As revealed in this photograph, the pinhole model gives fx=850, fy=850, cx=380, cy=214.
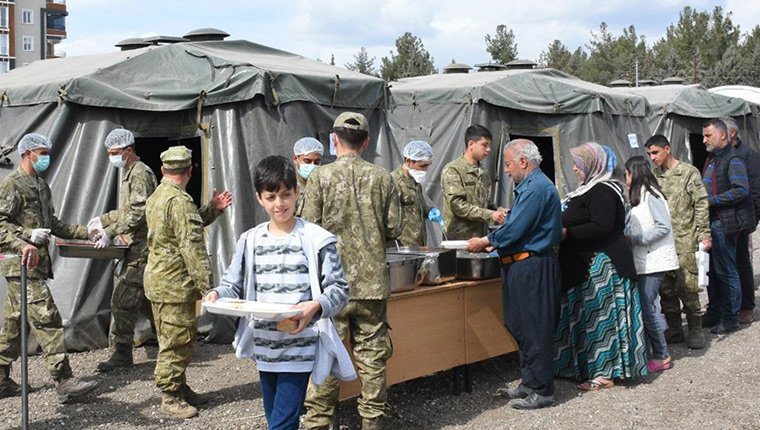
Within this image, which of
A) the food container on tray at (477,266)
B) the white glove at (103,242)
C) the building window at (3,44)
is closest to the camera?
the food container on tray at (477,266)

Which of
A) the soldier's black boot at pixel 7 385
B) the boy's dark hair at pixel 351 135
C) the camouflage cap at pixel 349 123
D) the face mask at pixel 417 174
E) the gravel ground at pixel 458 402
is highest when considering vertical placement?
the camouflage cap at pixel 349 123

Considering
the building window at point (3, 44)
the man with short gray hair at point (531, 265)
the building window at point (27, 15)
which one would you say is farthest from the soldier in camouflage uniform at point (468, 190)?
the building window at point (27, 15)

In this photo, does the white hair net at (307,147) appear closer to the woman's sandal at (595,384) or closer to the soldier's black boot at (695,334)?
the woman's sandal at (595,384)

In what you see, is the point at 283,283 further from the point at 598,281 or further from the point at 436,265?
the point at 598,281

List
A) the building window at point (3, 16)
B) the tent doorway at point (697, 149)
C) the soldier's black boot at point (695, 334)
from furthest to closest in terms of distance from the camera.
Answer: the building window at point (3, 16) < the tent doorway at point (697, 149) < the soldier's black boot at point (695, 334)

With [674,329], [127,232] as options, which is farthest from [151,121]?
[674,329]

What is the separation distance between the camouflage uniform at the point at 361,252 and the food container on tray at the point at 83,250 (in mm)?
2234

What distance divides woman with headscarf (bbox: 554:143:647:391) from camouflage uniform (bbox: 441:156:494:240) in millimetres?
938

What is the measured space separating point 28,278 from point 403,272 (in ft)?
8.06

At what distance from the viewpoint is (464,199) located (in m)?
6.74

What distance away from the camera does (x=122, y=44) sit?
31.0 feet

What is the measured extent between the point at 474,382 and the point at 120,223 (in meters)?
2.92

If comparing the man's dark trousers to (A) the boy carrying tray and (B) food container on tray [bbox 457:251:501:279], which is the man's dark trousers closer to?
(B) food container on tray [bbox 457:251:501:279]

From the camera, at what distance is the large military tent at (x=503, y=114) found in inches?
415
